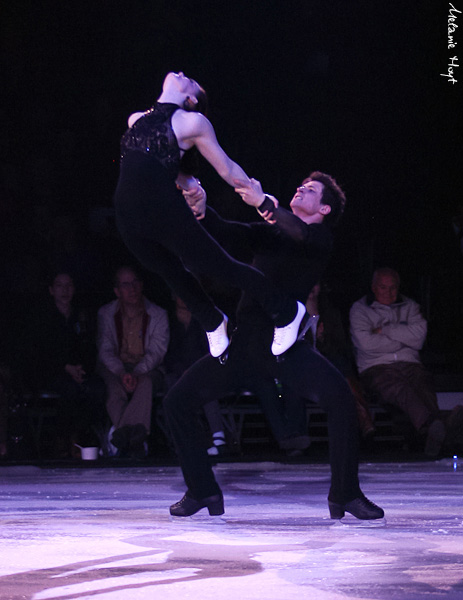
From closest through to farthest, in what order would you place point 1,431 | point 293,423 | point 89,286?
point 293,423 → point 1,431 → point 89,286

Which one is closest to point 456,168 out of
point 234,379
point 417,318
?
point 417,318

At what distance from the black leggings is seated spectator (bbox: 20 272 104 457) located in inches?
122

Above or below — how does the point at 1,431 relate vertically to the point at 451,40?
below

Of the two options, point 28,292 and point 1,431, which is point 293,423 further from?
point 28,292

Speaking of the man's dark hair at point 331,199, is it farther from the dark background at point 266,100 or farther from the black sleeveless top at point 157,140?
the dark background at point 266,100

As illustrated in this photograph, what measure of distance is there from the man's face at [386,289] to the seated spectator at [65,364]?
84.6 inches

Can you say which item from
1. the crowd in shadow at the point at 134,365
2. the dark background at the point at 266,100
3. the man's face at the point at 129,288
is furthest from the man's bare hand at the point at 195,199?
the dark background at the point at 266,100

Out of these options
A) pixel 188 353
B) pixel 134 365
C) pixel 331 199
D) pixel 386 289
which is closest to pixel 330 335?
pixel 386 289

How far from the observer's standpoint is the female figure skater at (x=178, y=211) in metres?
3.22

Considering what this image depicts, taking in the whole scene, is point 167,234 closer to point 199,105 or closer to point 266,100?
point 199,105

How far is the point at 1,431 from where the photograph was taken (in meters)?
6.18

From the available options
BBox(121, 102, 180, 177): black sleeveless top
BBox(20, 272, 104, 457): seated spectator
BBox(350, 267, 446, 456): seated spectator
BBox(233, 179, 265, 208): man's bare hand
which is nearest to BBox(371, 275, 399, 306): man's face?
BBox(350, 267, 446, 456): seated spectator

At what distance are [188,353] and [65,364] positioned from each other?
881 mm

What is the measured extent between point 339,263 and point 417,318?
1.53m
